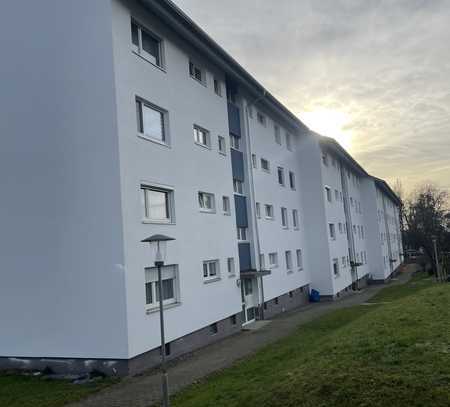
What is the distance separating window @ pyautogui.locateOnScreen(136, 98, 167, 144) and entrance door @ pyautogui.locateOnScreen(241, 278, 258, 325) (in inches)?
332

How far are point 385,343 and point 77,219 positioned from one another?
25.9ft

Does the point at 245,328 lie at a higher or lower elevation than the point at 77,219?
lower

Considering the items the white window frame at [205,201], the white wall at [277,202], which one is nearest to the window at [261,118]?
the white wall at [277,202]

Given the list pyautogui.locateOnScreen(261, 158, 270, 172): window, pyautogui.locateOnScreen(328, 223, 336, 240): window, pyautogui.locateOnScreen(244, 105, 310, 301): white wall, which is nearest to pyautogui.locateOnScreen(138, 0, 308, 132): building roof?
pyautogui.locateOnScreen(244, 105, 310, 301): white wall

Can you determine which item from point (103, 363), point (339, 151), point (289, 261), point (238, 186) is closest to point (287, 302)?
point (289, 261)

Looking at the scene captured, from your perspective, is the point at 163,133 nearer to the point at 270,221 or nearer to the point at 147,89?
the point at 147,89

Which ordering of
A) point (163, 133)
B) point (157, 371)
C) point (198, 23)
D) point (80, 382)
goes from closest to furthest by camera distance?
1. point (80, 382)
2. point (157, 371)
3. point (163, 133)
4. point (198, 23)

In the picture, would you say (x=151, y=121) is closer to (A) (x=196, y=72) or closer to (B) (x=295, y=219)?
(A) (x=196, y=72)

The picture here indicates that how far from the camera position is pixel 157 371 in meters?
11.2

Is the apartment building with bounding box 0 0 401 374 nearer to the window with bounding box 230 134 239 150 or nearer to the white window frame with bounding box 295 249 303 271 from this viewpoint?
the window with bounding box 230 134 239 150

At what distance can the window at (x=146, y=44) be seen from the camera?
13.0 metres

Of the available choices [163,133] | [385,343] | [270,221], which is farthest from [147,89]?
[270,221]

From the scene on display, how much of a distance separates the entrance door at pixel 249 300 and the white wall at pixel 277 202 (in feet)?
3.24

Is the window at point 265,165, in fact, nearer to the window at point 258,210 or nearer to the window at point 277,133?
the window at point 258,210
